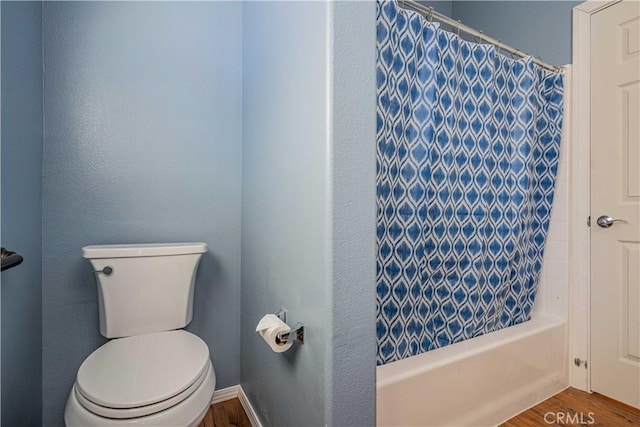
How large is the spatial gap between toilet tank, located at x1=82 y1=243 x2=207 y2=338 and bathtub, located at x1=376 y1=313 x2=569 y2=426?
0.88 meters

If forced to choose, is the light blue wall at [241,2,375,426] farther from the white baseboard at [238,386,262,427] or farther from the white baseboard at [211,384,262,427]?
the white baseboard at [211,384,262,427]

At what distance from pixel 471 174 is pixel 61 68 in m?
1.81

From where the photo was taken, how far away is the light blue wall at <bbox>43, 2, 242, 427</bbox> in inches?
49.6

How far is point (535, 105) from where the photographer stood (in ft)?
5.09

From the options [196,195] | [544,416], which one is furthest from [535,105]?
[196,195]

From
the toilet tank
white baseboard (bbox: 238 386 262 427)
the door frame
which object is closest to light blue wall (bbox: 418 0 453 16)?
the door frame

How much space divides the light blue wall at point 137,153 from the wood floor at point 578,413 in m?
1.44

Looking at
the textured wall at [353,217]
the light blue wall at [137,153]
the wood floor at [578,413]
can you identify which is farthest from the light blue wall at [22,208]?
the wood floor at [578,413]

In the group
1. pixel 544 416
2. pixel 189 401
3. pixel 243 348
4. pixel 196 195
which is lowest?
pixel 544 416

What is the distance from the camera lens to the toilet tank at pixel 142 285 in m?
1.19

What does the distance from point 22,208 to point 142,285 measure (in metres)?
0.48

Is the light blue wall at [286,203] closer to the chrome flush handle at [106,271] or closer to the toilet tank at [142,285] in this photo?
the toilet tank at [142,285]

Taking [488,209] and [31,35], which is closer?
[31,35]

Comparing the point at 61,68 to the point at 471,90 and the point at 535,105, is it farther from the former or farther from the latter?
the point at 535,105
